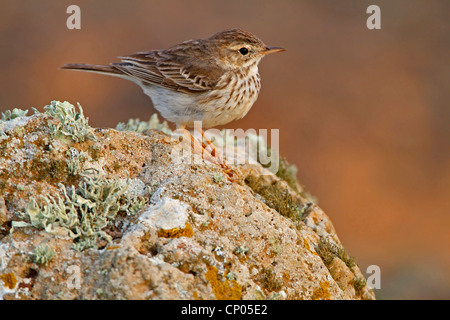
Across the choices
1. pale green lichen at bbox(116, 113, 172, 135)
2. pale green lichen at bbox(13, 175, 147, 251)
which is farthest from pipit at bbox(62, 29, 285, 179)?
pale green lichen at bbox(13, 175, 147, 251)

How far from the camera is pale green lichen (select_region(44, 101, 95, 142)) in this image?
4340 mm

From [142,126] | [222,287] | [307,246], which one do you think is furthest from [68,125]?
[307,246]

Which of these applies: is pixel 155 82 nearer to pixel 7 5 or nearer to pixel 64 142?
pixel 64 142

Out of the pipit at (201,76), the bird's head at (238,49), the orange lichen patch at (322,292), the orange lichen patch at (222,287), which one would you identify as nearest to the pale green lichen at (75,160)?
the orange lichen patch at (222,287)

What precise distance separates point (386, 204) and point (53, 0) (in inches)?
457

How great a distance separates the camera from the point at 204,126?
6.59m

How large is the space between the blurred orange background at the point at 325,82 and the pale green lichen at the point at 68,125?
8.39 meters

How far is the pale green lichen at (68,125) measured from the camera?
434 cm

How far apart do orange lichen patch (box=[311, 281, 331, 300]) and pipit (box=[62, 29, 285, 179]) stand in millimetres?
2946

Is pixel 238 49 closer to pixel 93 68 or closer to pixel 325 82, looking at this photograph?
pixel 93 68

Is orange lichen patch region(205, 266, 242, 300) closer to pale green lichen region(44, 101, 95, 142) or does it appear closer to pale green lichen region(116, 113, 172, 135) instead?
pale green lichen region(44, 101, 95, 142)
